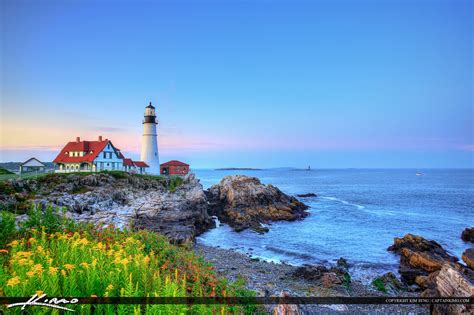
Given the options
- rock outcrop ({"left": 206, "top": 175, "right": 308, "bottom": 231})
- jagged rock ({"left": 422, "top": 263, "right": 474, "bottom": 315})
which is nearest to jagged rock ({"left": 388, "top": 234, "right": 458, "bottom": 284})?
jagged rock ({"left": 422, "top": 263, "right": 474, "bottom": 315})

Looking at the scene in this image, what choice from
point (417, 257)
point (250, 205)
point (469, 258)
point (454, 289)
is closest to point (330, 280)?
point (417, 257)

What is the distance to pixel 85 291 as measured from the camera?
4.80 m

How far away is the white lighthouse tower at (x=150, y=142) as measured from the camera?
5009cm

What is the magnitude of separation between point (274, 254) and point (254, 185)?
22821 mm

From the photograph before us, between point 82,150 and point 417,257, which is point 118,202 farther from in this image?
point 417,257

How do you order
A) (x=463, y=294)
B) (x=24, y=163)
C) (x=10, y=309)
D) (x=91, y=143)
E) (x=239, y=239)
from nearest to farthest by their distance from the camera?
(x=10, y=309), (x=463, y=294), (x=239, y=239), (x=24, y=163), (x=91, y=143)

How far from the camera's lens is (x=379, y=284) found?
16828mm

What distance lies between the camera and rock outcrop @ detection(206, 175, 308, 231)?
36375mm

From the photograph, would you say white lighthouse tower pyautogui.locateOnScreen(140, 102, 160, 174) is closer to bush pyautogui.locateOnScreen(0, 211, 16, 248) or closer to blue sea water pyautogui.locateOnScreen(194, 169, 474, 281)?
blue sea water pyautogui.locateOnScreen(194, 169, 474, 281)

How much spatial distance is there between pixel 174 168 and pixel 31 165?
97.6 ft

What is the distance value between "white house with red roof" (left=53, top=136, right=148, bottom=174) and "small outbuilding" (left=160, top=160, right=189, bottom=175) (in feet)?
59.8

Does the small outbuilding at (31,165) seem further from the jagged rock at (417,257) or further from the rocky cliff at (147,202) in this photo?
the jagged rock at (417,257)

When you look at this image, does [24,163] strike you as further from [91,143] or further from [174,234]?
[174,234]

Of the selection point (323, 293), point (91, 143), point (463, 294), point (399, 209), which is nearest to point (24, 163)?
point (91, 143)
